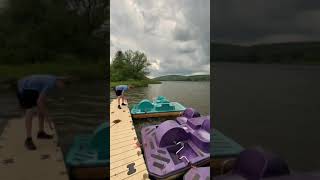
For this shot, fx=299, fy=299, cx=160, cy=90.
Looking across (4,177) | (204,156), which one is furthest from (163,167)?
(4,177)

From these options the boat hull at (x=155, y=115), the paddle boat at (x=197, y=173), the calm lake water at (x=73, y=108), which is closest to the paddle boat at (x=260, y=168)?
the calm lake water at (x=73, y=108)

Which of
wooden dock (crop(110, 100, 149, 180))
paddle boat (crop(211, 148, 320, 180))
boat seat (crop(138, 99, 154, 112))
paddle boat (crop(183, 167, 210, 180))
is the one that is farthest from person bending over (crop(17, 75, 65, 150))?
boat seat (crop(138, 99, 154, 112))

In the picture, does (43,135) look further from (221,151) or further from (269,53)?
(269,53)

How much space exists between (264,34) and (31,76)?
3.96 ft

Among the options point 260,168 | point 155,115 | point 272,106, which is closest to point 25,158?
point 272,106

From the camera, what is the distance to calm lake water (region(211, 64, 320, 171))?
5.03ft

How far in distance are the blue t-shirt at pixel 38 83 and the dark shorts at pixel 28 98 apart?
2cm

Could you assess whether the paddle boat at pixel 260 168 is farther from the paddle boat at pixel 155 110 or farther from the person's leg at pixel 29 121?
the paddle boat at pixel 155 110

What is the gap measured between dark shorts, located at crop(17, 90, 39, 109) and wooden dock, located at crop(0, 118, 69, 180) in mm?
77

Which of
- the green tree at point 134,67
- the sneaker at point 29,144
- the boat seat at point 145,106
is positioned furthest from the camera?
the green tree at point 134,67

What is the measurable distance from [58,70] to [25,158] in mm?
492

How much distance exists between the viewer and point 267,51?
151 centimetres

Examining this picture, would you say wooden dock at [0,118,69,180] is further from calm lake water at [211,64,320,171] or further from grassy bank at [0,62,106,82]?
calm lake water at [211,64,320,171]

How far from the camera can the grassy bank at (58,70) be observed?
145cm
